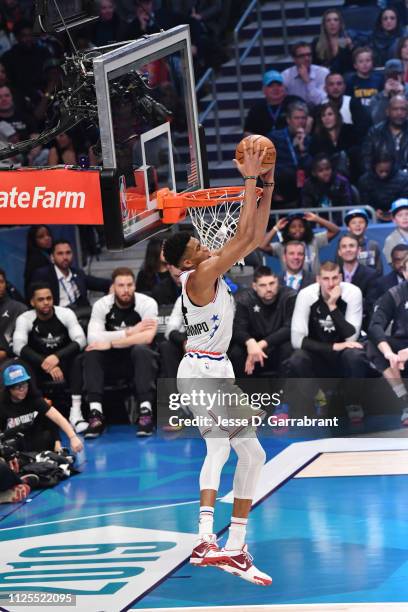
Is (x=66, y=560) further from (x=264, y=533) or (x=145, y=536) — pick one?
(x=264, y=533)

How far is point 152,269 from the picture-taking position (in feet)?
44.2

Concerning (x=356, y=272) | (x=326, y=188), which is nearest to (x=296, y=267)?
(x=356, y=272)

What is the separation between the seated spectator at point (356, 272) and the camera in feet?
41.6

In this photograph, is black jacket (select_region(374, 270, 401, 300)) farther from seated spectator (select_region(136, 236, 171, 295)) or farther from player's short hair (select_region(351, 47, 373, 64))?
player's short hair (select_region(351, 47, 373, 64))

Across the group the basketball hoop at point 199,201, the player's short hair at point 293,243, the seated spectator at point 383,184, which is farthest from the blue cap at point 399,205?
the basketball hoop at point 199,201

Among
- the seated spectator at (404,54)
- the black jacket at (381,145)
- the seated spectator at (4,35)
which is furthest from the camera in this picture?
the seated spectator at (4,35)

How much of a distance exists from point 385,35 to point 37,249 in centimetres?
529

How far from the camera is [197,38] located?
1673 centimetres

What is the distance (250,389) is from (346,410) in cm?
98

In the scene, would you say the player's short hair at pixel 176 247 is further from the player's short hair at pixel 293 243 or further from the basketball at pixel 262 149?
the player's short hair at pixel 293 243

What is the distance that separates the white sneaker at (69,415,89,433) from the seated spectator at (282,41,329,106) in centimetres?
530

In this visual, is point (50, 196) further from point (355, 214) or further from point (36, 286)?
point (355, 214)

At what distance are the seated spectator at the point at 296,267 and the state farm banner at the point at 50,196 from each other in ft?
13.0

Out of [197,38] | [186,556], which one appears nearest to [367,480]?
[186,556]
